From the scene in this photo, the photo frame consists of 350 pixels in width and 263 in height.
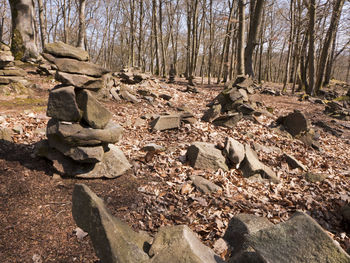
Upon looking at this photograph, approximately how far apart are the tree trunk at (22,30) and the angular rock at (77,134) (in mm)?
10829

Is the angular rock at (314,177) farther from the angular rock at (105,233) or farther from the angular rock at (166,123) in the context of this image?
the angular rock at (105,233)

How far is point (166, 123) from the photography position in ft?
23.2

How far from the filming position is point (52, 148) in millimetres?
4438

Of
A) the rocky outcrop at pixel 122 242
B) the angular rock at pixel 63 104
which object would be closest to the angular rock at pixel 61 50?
the angular rock at pixel 63 104

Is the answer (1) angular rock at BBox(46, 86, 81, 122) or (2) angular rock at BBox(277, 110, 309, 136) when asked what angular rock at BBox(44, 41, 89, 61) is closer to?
(1) angular rock at BBox(46, 86, 81, 122)

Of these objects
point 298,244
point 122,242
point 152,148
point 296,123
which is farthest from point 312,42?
point 122,242

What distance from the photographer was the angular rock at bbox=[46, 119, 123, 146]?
399 cm

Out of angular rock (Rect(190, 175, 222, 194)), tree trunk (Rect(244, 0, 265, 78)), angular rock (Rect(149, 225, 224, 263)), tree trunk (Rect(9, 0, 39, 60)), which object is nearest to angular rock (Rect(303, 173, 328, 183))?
angular rock (Rect(190, 175, 222, 194))

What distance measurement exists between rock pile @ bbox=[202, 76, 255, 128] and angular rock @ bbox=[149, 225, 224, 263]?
5667 mm

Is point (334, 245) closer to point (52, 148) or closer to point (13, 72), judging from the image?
point (52, 148)

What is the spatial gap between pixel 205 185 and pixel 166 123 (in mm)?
3101

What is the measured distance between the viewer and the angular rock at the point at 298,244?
1.82 m

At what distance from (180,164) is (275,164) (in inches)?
105

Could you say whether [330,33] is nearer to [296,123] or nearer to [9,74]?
[296,123]
